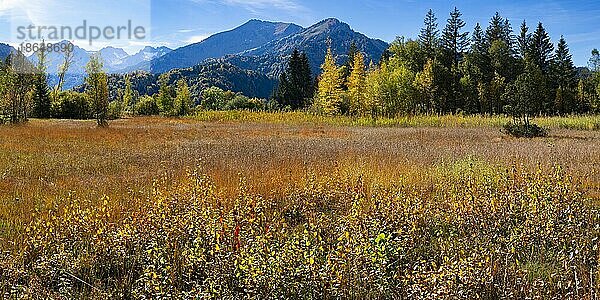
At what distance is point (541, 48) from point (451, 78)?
11929mm

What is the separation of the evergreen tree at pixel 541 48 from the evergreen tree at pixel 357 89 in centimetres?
2122

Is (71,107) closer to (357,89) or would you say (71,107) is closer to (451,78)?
(357,89)

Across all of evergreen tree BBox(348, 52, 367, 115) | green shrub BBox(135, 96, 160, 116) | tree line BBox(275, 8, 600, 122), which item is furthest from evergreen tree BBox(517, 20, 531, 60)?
green shrub BBox(135, 96, 160, 116)

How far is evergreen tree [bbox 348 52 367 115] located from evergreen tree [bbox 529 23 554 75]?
2122 cm

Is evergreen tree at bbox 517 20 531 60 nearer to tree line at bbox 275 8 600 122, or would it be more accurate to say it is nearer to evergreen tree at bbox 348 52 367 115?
tree line at bbox 275 8 600 122

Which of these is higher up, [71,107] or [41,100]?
[41,100]

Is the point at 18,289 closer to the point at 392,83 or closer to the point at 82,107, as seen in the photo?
the point at 392,83

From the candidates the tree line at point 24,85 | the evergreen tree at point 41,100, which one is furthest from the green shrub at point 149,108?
the tree line at point 24,85

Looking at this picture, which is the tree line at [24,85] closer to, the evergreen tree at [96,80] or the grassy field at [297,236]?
the evergreen tree at [96,80]

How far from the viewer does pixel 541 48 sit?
49.1 m

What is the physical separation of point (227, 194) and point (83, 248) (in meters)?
2.30

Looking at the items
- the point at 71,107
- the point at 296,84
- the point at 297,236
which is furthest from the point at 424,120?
the point at 71,107

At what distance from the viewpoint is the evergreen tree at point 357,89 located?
4047 centimetres

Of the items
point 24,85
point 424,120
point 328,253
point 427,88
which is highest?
point 427,88
